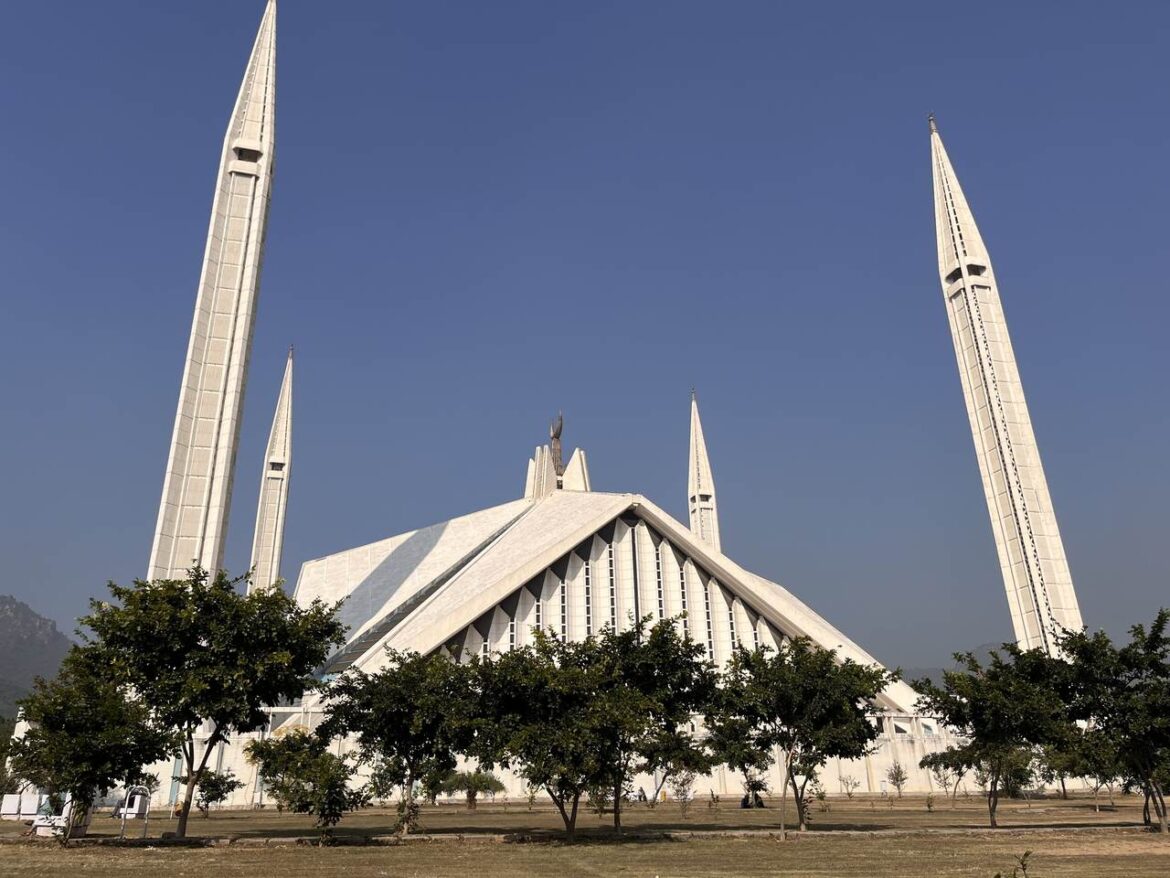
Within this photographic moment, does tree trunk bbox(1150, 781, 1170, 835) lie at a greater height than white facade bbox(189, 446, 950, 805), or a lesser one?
lesser

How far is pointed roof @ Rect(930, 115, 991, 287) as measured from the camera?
4491 centimetres

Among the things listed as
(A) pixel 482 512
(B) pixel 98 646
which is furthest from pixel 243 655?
(A) pixel 482 512

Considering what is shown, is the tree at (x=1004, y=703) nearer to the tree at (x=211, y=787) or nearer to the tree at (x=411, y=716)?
the tree at (x=411, y=716)

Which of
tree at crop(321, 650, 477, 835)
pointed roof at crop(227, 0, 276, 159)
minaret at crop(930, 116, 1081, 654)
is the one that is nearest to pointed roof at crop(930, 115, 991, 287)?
minaret at crop(930, 116, 1081, 654)

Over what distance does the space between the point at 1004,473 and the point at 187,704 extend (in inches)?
1390

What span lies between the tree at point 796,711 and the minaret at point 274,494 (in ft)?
122

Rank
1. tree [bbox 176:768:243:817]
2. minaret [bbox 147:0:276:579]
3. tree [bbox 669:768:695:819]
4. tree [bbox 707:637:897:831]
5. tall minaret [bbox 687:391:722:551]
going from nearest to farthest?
tree [bbox 707:637:897:831] → tree [bbox 176:768:243:817] → tree [bbox 669:768:695:819] → minaret [bbox 147:0:276:579] → tall minaret [bbox 687:391:722:551]

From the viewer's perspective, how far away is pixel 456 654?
2406 cm

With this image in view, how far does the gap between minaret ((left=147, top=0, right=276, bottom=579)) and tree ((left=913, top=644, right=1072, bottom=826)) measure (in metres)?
23.2

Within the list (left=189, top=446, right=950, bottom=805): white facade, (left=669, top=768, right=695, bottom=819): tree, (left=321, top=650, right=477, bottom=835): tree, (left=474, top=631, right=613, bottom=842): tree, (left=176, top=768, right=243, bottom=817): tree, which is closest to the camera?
(left=474, top=631, right=613, bottom=842): tree

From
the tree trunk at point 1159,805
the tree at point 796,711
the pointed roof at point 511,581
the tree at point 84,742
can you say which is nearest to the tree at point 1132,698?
the tree trunk at point 1159,805

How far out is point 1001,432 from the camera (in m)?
42.2

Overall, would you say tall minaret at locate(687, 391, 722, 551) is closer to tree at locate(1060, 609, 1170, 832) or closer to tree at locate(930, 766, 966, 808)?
tree at locate(930, 766, 966, 808)

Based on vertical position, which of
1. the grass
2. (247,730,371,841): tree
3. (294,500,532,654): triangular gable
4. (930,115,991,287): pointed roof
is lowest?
the grass
